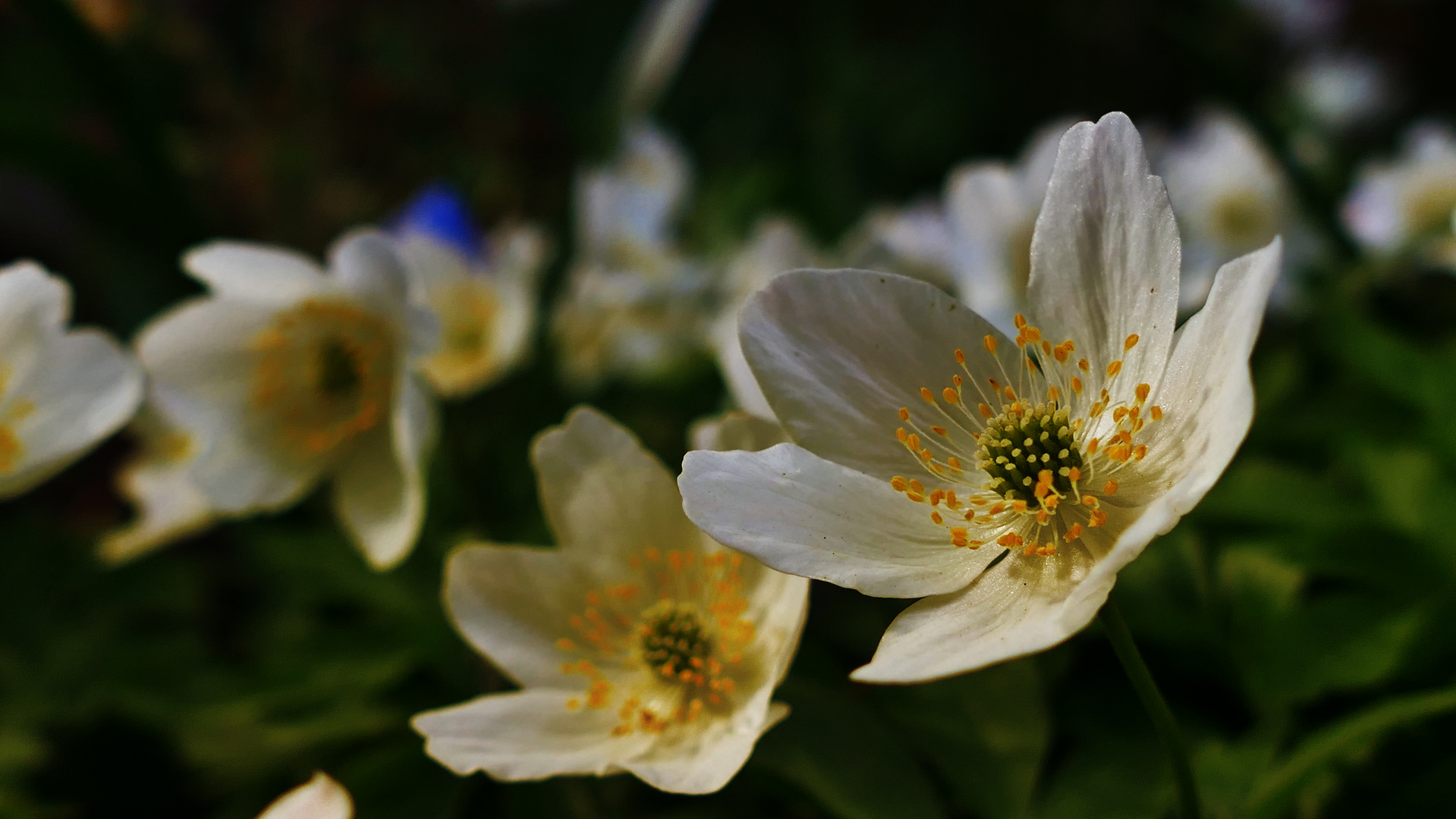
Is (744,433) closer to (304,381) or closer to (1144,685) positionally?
(1144,685)

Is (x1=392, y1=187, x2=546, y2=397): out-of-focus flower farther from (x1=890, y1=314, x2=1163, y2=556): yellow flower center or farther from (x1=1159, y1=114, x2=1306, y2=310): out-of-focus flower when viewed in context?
(x1=1159, y1=114, x2=1306, y2=310): out-of-focus flower

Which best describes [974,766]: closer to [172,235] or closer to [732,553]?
[732,553]

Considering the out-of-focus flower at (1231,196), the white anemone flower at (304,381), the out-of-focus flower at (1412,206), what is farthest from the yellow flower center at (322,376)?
the out-of-focus flower at (1412,206)

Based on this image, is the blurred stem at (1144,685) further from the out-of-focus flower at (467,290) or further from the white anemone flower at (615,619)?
the out-of-focus flower at (467,290)

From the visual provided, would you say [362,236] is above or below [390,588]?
above

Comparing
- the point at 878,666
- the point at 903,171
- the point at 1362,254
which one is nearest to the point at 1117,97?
the point at 903,171

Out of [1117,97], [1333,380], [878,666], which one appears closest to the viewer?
[878,666]
